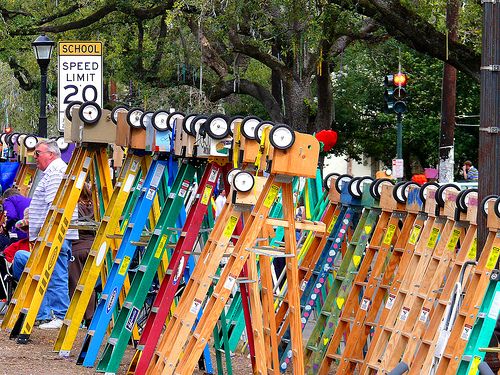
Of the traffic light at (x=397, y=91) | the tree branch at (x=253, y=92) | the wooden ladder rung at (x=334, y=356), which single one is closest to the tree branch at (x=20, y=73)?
the tree branch at (x=253, y=92)

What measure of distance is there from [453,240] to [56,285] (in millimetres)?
5297

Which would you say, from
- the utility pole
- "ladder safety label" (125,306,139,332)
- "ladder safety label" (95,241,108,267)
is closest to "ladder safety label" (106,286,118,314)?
"ladder safety label" (125,306,139,332)

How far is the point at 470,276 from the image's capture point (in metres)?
8.67

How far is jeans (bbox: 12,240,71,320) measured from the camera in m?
13.3

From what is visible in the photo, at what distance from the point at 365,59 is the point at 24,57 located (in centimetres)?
1250

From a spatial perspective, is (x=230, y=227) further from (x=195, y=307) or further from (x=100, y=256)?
(x=100, y=256)

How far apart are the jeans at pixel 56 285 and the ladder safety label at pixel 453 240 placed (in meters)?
4.91

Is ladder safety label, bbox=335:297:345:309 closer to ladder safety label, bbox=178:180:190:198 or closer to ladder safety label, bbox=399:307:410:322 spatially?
ladder safety label, bbox=399:307:410:322

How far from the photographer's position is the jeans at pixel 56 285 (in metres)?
13.3

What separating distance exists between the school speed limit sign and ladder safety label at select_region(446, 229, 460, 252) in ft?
26.9

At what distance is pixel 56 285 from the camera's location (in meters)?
13.4

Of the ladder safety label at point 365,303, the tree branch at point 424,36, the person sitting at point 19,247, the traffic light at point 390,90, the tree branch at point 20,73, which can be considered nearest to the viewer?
the ladder safety label at point 365,303

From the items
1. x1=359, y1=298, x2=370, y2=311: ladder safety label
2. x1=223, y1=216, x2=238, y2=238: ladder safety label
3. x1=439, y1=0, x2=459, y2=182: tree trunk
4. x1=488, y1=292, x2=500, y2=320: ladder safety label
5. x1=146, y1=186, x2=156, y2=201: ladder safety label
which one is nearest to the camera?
x1=488, y1=292, x2=500, y2=320: ladder safety label

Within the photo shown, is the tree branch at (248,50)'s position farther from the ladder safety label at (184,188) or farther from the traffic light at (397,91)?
the ladder safety label at (184,188)
